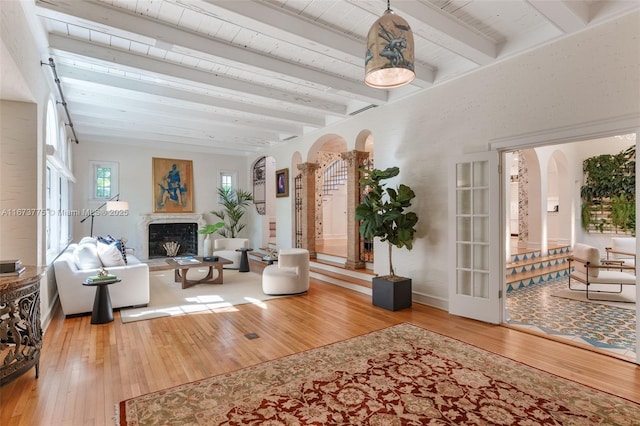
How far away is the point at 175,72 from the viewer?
4305 millimetres

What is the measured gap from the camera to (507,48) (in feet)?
12.6

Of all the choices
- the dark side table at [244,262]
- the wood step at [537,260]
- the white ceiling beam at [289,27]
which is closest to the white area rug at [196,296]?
the dark side table at [244,262]

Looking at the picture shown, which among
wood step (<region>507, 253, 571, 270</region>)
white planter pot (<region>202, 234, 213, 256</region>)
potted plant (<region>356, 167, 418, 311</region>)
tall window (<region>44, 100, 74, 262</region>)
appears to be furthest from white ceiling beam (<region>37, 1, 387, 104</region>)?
white planter pot (<region>202, 234, 213, 256</region>)

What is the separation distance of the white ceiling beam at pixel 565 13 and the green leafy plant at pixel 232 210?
329 inches

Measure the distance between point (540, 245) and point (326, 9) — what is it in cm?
705

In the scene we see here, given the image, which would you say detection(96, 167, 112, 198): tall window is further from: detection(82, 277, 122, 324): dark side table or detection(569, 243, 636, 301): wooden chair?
detection(569, 243, 636, 301): wooden chair

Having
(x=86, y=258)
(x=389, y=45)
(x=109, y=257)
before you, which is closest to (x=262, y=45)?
(x=389, y=45)

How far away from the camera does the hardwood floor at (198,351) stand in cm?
245

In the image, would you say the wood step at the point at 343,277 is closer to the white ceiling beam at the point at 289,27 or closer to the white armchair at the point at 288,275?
the white armchair at the point at 288,275

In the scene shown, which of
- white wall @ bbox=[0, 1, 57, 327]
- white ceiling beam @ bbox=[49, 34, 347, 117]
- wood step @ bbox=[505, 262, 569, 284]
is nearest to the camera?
white wall @ bbox=[0, 1, 57, 327]

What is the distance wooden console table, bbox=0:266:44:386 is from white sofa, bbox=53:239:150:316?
4.97 ft

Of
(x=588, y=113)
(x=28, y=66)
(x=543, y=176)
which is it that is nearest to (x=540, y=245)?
(x=543, y=176)

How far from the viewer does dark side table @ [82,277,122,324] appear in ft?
13.5

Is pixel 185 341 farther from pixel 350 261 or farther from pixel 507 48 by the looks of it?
pixel 507 48
